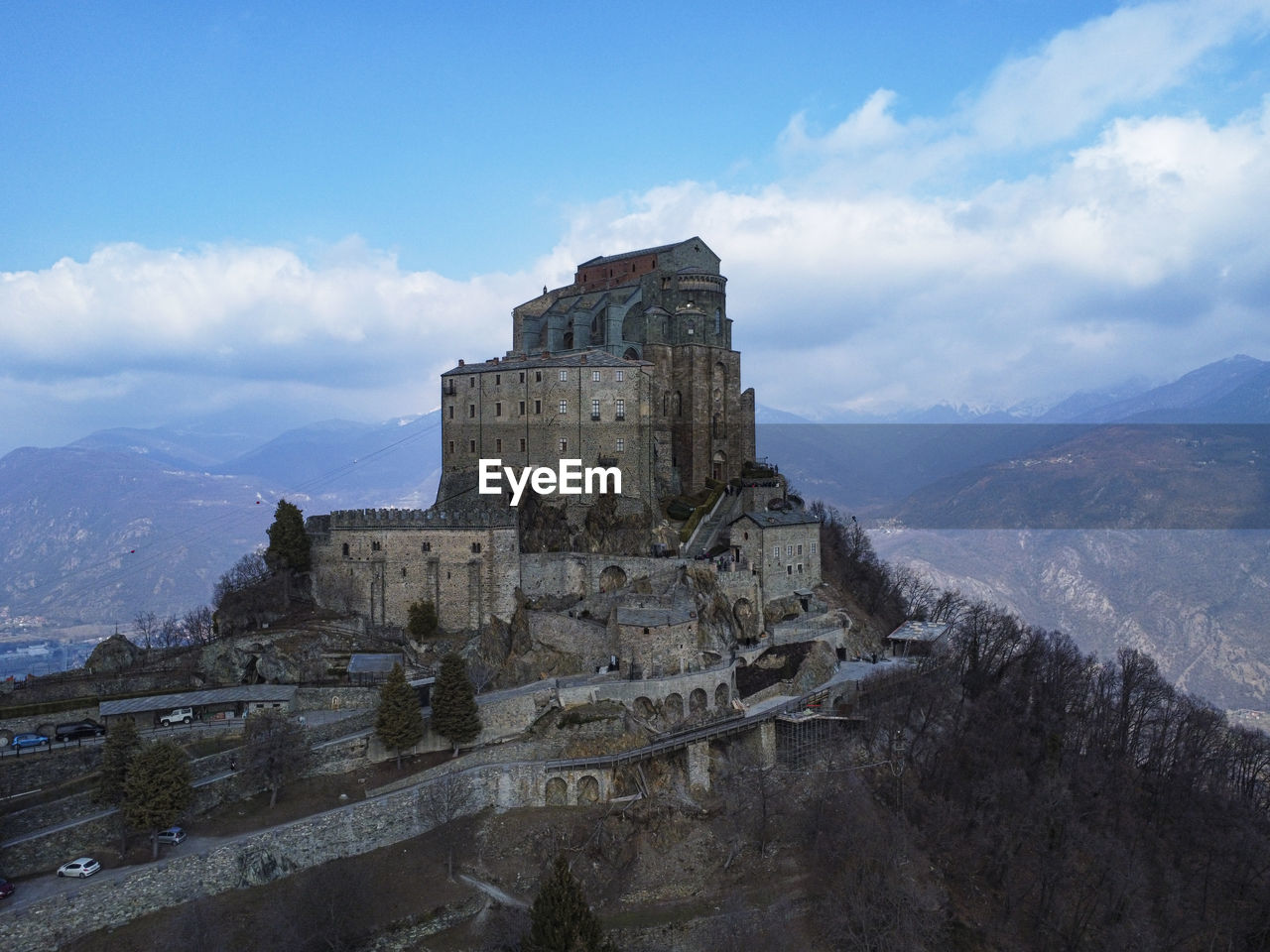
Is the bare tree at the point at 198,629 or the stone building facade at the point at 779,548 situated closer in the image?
the stone building facade at the point at 779,548

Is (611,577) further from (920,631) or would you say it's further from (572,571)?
(920,631)

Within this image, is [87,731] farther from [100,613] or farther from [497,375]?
[100,613]

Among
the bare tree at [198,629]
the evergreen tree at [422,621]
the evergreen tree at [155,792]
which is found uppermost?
the evergreen tree at [422,621]

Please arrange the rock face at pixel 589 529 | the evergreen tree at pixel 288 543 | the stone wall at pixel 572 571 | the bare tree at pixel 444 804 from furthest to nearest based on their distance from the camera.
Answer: the rock face at pixel 589 529 < the evergreen tree at pixel 288 543 < the stone wall at pixel 572 571 < the bare tree at pixel 444 804

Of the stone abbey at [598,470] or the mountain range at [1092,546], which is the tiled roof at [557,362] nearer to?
the stone abbey at [598,470]

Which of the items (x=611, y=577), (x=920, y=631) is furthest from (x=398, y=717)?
(x=920, y=631)

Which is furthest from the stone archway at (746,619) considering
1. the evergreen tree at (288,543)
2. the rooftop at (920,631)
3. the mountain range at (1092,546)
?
the mountain range at (1092,546)

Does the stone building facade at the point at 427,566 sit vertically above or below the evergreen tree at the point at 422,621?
above
